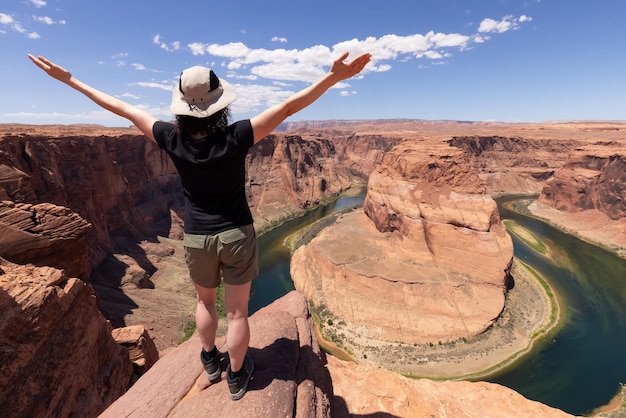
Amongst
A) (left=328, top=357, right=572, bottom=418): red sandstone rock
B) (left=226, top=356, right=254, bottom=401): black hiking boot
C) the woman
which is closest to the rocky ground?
(left=328, top=357, right=572, bottom=418): red sandstone rock

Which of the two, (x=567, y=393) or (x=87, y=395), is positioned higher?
(x=87, y=395)

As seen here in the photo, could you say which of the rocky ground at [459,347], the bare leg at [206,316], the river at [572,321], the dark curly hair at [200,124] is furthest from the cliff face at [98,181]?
the rocky ground at [459,347]

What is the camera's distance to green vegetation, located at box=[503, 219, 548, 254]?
44.3m

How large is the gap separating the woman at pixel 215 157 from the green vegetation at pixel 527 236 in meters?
51.6

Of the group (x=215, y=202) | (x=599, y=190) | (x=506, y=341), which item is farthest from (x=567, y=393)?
(x=599, y=190)

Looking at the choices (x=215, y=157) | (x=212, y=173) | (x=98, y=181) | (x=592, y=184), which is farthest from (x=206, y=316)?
(x=592, y=184)

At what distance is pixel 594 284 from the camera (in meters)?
35.5

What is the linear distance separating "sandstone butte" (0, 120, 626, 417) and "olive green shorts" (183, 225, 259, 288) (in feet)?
6.01

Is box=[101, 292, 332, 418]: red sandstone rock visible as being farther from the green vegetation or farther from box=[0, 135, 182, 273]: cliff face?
the green vegetation

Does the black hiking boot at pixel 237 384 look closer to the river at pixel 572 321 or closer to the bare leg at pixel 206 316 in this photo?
the bare leg at pixel 206 316

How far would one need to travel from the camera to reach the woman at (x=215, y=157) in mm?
3021

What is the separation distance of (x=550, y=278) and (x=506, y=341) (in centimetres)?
1654

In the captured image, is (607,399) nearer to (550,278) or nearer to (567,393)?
(567,393)

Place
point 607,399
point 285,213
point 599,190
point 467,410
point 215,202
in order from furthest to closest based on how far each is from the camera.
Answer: point 285,213 → point 599,190 → point 607,399 → point 467,410 → point 215,202
